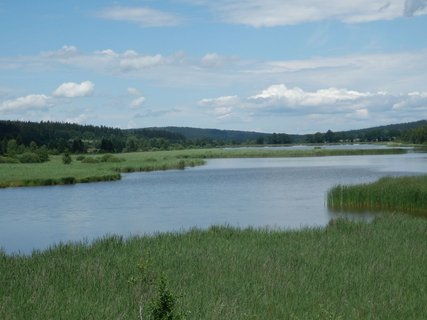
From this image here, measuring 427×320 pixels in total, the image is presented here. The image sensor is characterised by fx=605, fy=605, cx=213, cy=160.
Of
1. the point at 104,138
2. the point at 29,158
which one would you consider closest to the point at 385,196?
the point at 29,158

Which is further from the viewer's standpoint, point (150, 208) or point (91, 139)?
point (91, 139)

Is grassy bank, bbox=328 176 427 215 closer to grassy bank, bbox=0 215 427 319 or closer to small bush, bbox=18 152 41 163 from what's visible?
grassy bank, bbox=0 215 427 319

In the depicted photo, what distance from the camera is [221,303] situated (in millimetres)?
8344

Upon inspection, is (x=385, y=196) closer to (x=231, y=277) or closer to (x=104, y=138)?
(x=231, y=277)

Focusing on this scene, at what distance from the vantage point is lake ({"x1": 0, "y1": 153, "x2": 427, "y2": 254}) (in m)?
20.9

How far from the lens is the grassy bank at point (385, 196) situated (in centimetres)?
2348

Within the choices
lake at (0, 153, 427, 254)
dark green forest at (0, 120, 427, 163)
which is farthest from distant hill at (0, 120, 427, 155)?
lake at (0, 153, 427, 254)

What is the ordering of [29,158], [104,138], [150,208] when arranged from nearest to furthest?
[150,208], [29,158], [104,138]

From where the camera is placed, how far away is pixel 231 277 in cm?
1016

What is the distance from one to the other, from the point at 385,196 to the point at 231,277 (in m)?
16.1

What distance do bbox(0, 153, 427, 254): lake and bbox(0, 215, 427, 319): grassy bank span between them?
5431 mm

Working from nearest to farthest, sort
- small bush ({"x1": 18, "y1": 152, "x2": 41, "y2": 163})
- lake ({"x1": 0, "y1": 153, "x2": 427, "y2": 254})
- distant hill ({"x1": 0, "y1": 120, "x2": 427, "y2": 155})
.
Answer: lake ({"x1": 0, "y1": 153, "x2": 427, "y2": 254}) → small bush ({"x1": 18, "y1": 152, "x2": 41, "y2": 163}) → distant hill ({"x1": 0, "y1": 120, "x2": 427, "y2": 155})

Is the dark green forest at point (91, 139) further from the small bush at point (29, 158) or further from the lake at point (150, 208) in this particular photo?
the lake at point (150, 208)

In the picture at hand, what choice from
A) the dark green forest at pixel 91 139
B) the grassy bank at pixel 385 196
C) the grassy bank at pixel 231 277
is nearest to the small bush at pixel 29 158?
the dark green forest at pixel 91 139
